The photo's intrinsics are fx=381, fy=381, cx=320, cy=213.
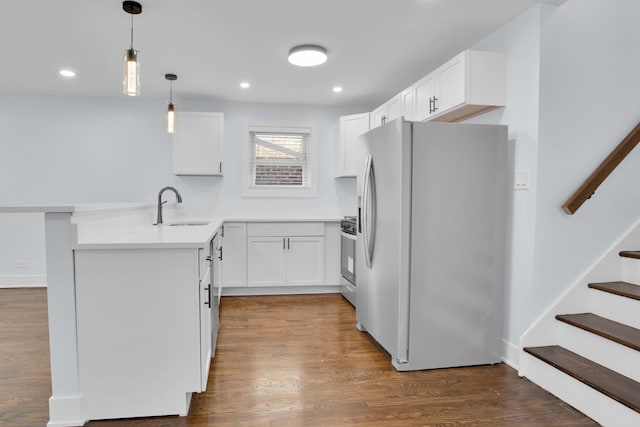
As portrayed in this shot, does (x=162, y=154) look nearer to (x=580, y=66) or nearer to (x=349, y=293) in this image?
(x=349, y=293)

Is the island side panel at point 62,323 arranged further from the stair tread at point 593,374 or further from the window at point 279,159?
the window at point 279,159

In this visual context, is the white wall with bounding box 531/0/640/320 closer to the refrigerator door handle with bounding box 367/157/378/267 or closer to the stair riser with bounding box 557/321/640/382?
the stair riser with bounding box 557/321/640/382

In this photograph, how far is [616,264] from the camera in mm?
2500

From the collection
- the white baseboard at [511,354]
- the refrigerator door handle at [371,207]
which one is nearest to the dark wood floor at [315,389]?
the white baseboard at [511,354]

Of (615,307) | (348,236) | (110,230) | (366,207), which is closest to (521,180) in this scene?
(615,307)

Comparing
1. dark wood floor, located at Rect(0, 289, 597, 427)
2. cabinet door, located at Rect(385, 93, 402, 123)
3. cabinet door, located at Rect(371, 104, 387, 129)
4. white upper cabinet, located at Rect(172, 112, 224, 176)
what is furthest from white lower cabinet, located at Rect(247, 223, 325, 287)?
cabinet door, located at Rect(385, 93, 402, 123)

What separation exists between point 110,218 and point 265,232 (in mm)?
2060

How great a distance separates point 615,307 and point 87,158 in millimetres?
5310

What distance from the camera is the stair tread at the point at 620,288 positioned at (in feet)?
7.20

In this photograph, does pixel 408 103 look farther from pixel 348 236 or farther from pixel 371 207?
pixel 348 236

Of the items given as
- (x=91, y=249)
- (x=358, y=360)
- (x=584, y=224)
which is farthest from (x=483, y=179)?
(x=91, y=249)

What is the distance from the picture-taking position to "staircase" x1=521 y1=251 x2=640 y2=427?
188 cm

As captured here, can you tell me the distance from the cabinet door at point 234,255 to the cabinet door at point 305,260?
50cm

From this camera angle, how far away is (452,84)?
2756 mm
